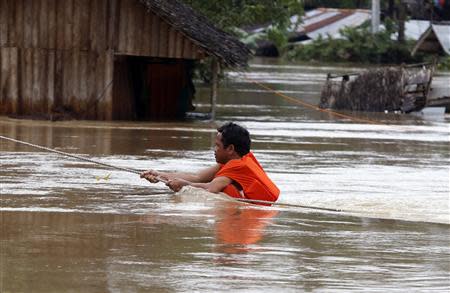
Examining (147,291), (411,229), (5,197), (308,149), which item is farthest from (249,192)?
(308,149)

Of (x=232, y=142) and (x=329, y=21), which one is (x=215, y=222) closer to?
(x=232, y=142)

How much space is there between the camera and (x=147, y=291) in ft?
25.0

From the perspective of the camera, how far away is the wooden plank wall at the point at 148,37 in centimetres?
2484

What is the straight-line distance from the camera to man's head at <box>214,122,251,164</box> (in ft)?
37.6

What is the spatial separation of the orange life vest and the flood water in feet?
0.49

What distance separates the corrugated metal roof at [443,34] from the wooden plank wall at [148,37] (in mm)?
18039

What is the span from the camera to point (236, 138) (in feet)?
37.6

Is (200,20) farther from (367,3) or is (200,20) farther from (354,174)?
(367,3)

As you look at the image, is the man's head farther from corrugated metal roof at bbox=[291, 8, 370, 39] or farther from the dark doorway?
corrugated metal roof at bbox=[291, 8, 370, 39]

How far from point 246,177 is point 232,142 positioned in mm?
377

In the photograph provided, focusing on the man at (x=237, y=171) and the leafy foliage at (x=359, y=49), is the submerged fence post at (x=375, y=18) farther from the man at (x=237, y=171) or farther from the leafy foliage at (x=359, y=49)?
the man at (x=237, y=171)

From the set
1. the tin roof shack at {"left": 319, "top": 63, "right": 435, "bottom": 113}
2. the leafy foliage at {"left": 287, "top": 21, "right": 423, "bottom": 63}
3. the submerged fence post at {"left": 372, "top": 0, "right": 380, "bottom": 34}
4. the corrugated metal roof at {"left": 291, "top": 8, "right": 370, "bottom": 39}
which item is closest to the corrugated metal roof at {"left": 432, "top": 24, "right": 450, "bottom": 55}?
the tin roof shack at {"left": 319, "top": 63, "right": 435, "bottom": 113}

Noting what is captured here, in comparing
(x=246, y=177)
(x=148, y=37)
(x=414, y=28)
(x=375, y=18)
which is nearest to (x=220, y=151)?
(x=246, y=177)

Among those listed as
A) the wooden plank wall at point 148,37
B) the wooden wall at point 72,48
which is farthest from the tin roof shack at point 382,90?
the wooden wall at point 72,48
